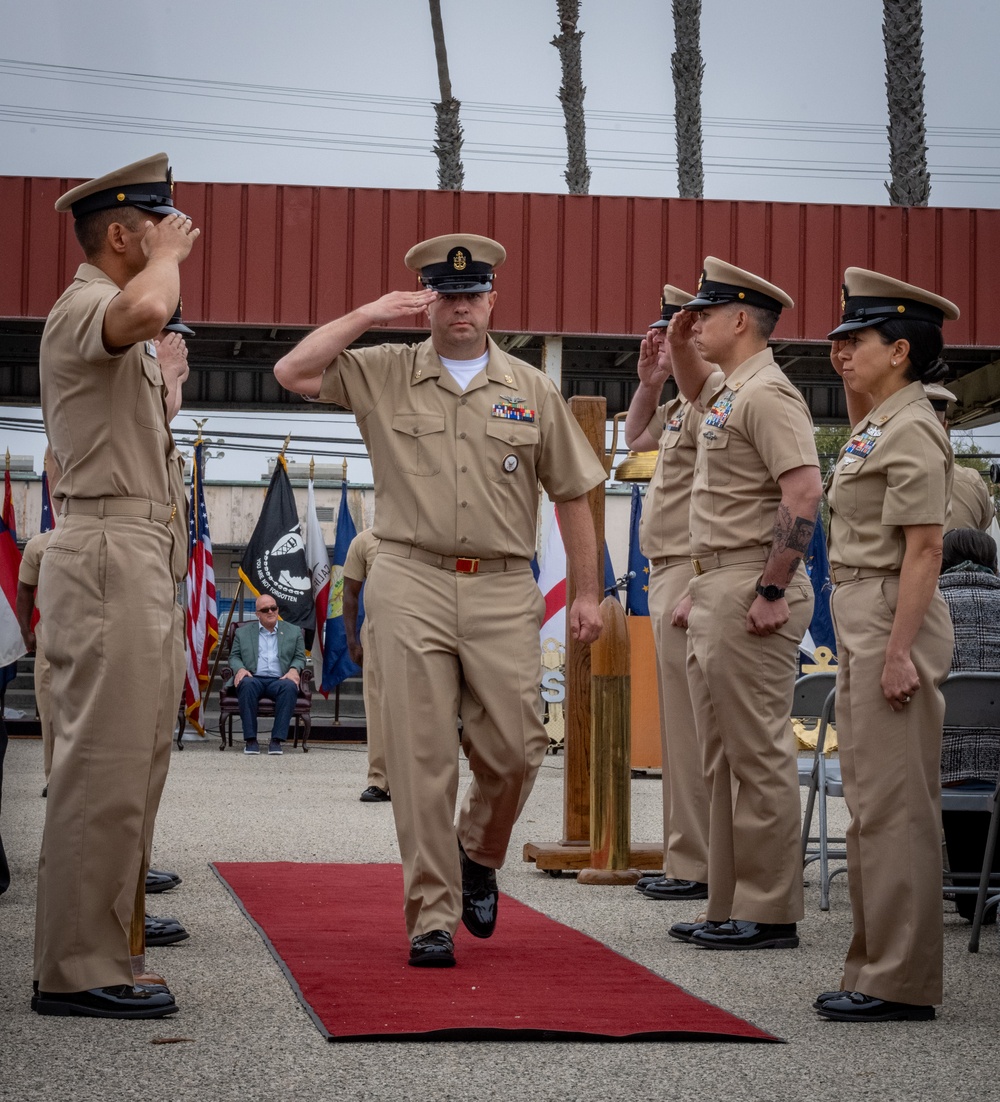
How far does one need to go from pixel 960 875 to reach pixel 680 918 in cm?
104

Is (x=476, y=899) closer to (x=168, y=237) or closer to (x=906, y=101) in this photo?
(x=168, y=237)

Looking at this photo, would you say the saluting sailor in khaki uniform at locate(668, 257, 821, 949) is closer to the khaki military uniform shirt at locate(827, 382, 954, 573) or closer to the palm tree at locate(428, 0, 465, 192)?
the khaki military uniform shirt at locate(827, 382, 954, 573)

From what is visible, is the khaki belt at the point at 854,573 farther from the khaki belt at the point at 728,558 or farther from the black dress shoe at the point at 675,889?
the black dress shoe at the point at 675,889

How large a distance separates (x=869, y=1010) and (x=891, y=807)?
1.76 ft

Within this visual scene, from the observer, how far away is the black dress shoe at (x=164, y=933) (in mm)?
4973

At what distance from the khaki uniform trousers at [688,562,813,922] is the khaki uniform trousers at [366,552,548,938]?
2.37ft

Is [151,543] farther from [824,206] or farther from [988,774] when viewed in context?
[824,206]

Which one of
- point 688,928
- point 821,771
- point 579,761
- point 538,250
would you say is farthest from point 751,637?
point 538,250

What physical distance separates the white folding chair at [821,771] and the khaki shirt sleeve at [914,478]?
1.60 m

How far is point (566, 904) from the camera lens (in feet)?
19.9

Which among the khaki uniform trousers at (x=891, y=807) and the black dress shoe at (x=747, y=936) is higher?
the khaki uniform trousers at (x=891, y=807)

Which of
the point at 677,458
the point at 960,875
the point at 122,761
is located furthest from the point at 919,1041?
the point at 677,458

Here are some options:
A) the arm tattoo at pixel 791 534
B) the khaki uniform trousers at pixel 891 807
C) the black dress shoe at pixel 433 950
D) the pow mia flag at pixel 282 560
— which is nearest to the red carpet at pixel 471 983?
the black dress shoe at pixel 433 950

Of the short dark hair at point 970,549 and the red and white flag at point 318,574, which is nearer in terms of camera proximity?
the short dark hair at point 970,549
